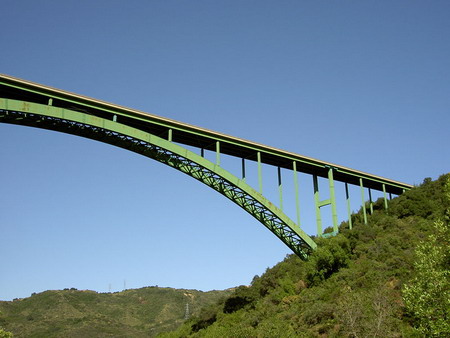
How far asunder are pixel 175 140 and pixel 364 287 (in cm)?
1601

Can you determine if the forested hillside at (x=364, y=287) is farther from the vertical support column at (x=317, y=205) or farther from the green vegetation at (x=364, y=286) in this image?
the vertical support column at (x=317, y=205)

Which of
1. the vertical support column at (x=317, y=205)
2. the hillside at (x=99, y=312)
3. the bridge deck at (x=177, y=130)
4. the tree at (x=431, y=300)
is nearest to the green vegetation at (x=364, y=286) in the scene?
the tree at (x=431, y=300)

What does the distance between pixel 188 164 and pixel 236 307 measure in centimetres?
1465

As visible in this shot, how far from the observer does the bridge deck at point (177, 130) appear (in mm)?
26328

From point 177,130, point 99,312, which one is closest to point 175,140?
point 177,130

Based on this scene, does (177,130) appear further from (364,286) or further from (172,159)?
(364,286)

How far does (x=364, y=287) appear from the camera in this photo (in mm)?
27516

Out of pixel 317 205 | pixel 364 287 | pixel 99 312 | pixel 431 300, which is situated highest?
pixel 317 205

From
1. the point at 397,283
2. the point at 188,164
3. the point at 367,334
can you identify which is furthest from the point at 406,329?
the point at 188,164

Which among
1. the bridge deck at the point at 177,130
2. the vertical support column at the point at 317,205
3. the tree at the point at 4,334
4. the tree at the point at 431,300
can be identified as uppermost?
the bridge deck at the point at 177,130

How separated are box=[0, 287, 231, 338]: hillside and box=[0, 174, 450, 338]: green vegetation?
134 feet

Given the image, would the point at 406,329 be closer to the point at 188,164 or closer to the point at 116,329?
the point at 188,164

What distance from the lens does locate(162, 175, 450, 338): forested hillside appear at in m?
19.9

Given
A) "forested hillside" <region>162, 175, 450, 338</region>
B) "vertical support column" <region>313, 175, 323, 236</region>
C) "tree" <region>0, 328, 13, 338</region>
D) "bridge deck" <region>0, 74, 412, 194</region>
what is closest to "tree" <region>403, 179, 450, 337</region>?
"forested hillside" <region>162, 175, 450, 338</region>
